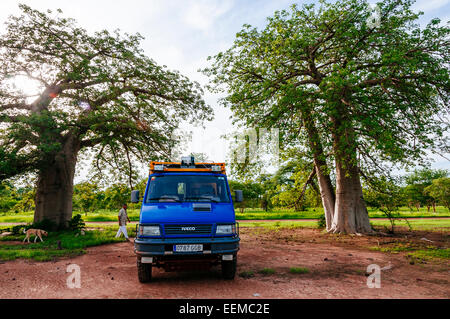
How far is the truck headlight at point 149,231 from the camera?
536 centimetres

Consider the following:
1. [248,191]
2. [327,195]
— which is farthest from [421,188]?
[327,195]

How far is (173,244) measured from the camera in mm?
5250

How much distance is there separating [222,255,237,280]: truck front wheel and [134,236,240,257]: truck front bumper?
378mm

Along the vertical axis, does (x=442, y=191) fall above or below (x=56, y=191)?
above

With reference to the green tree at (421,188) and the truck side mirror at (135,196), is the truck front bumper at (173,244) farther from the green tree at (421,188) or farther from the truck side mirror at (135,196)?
the green tree at (421,188)

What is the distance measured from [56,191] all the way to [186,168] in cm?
1164

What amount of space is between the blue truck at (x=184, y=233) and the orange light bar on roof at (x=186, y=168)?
0.50m

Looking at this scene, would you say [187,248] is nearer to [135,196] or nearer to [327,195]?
[135,196]

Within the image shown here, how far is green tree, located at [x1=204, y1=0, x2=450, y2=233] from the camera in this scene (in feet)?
33.3

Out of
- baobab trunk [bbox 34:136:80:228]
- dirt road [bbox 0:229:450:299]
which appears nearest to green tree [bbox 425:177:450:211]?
dirt road [bbox 0:229:450:299]

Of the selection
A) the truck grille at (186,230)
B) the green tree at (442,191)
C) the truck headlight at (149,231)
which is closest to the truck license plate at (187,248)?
the truck grille at (186,230)

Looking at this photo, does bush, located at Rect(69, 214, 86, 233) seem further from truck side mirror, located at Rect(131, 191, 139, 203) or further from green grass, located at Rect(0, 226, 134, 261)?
truck side mirror, located at Rect(131, 191, 139, 203)
